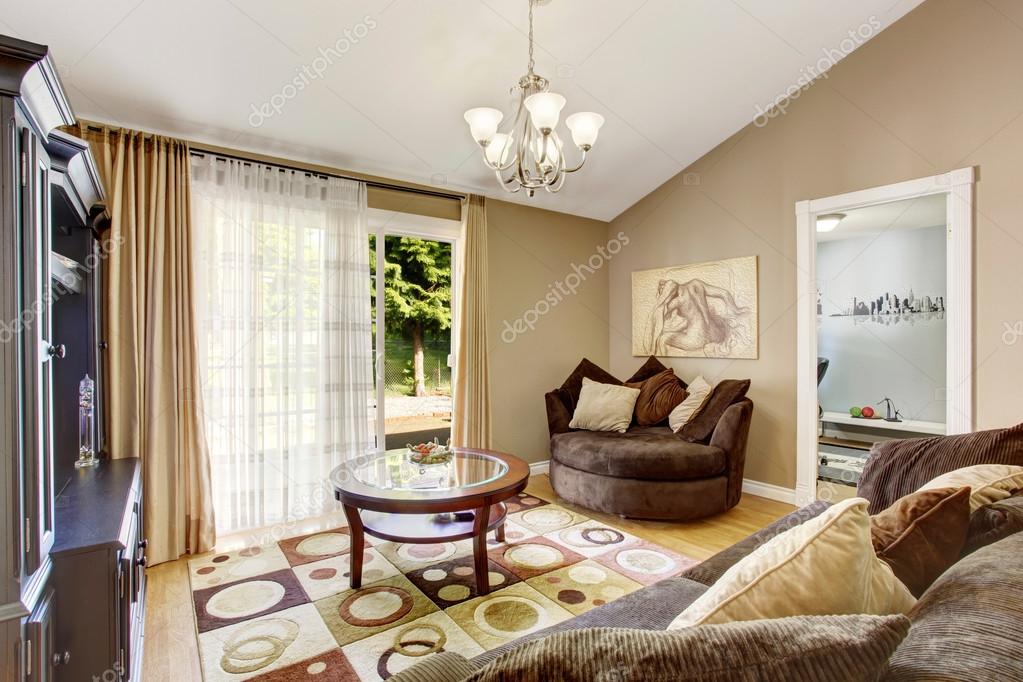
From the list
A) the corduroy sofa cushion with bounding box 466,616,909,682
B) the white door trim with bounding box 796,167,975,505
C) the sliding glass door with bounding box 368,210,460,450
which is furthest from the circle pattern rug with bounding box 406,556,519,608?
the white door trim with bounding box 796,167,975,505

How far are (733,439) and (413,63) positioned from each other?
308 cm

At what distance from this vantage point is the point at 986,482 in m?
1.44

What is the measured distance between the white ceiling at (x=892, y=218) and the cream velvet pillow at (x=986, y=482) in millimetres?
3227

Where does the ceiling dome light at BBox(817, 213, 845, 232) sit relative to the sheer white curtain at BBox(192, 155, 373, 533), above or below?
above

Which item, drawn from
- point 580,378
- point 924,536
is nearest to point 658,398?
point 580,378

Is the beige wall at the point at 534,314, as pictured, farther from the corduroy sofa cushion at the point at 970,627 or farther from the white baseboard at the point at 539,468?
the corduroy sofa cushion at the point at 970,627

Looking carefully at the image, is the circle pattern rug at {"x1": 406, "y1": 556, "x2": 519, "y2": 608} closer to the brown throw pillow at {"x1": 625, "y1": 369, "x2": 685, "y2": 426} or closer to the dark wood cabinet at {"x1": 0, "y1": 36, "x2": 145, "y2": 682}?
the dark wood cabinet at {"x1": 0, "y1": 36, "x2": 145, "y2": 682}

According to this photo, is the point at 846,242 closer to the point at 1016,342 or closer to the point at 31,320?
the point at 1016,342

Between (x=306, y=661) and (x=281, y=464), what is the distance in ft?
5.16

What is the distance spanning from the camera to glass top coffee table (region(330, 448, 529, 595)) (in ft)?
7.55

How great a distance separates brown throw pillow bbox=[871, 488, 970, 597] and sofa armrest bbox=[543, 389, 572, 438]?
302cm

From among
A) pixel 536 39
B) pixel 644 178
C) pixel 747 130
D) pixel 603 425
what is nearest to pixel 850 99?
pixel 747 130

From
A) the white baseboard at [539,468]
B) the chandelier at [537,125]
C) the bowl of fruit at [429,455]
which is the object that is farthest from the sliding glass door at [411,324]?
the chandelier at [537,125]

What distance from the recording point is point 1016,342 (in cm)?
282
